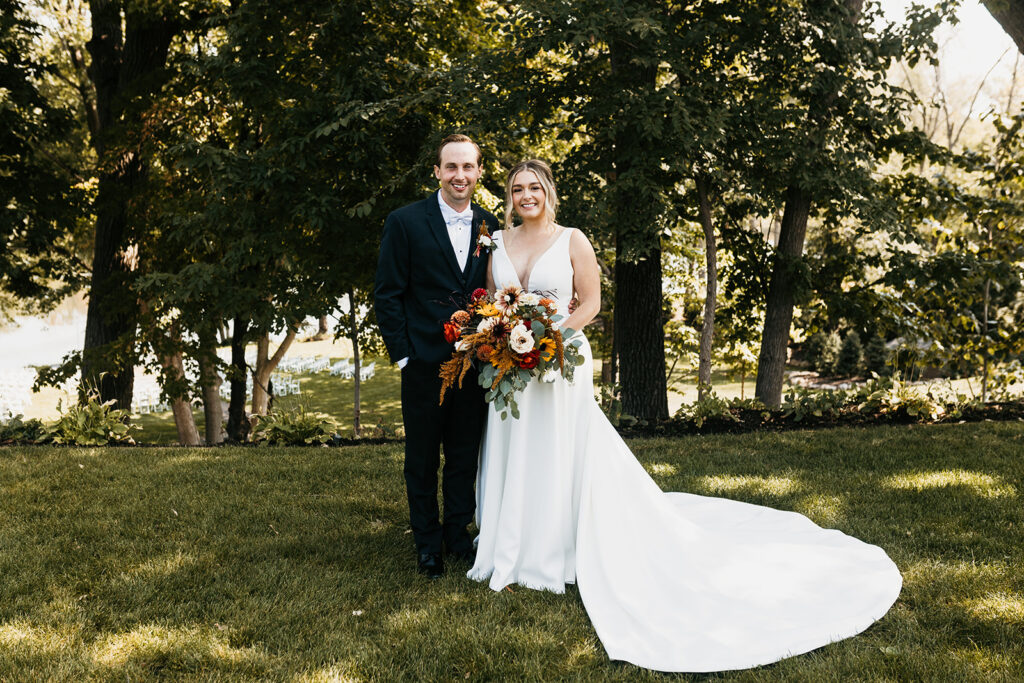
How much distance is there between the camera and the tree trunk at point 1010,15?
16.5ft

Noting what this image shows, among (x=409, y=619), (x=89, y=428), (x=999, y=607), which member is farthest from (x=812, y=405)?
(x=89, y=428)

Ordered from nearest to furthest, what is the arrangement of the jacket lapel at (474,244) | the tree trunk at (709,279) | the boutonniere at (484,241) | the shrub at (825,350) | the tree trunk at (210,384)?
the boutonniere at (484,241), the jacket lapel at (474,244), the tree trunk at (709,279), the tree trunk at (210,384), the shrub at (825,350)

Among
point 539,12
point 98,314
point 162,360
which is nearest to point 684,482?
point 539,12

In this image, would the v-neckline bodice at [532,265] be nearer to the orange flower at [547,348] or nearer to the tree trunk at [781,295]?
the orange flower at [547,348]

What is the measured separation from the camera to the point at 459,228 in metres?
4.07

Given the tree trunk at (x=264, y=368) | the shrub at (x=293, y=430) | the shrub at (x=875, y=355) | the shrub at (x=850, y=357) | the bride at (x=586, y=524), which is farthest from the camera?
the shrub at (x=850, y=357)

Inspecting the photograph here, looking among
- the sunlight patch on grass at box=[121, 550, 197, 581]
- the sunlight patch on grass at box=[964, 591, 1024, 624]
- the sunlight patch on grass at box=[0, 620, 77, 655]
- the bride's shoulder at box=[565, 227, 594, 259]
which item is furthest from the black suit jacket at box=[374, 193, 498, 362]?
the sunlight patch on grass at box=[964, 591, 1024, 624]

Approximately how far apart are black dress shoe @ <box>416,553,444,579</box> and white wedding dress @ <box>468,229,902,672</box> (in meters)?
0.19

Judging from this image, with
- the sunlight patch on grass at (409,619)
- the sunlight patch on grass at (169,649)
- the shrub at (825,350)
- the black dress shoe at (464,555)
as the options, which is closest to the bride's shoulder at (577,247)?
the black dress shoe at (464,555)

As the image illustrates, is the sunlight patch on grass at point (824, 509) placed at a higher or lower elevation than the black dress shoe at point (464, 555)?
lower

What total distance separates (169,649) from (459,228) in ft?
8.12

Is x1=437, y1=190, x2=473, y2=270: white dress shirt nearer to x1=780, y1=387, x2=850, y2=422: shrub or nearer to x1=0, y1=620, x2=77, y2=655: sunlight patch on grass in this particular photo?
x1=0, y1=620, x2=77, y2=655: sunlight patch on grass

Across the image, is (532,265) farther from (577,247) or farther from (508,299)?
(508,299)

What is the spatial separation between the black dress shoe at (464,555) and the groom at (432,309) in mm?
15
